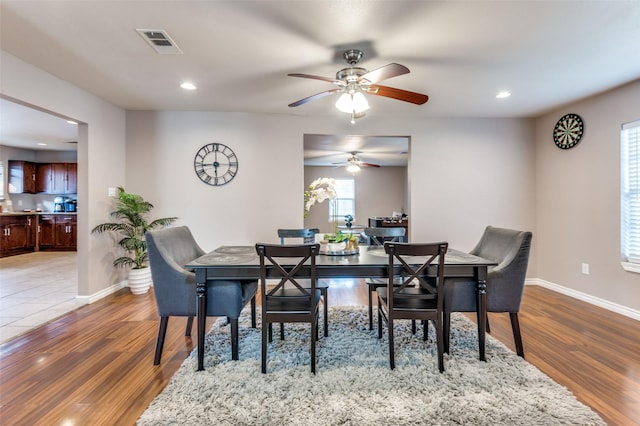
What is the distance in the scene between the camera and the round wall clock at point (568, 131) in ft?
12.9

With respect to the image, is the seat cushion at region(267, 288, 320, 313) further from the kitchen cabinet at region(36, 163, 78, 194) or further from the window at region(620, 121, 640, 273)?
the kitchen cabinet at region(36, 163, 78, 194)

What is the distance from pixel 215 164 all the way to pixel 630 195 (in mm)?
4936

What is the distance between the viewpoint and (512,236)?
2553 mm

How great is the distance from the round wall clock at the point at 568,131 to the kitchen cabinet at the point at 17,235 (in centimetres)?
1011

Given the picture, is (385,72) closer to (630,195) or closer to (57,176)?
(630,195)

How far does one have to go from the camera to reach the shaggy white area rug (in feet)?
5.50

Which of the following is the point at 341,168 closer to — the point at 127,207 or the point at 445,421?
the point at 127,207

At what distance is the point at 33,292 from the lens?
13.4 ft

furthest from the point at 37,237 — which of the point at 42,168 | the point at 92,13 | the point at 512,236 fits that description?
the point at 512,236

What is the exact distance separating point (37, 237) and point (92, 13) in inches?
302

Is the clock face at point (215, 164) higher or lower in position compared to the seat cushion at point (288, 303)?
higher

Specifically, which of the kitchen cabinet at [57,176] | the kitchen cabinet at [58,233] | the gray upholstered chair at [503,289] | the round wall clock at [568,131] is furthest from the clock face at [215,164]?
the kitchen cabinet at [57,176]

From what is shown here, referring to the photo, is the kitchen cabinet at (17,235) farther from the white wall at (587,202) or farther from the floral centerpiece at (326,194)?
the white wall at (587,202)

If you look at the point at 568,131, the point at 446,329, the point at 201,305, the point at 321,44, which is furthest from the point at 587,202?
the point at 201,305
